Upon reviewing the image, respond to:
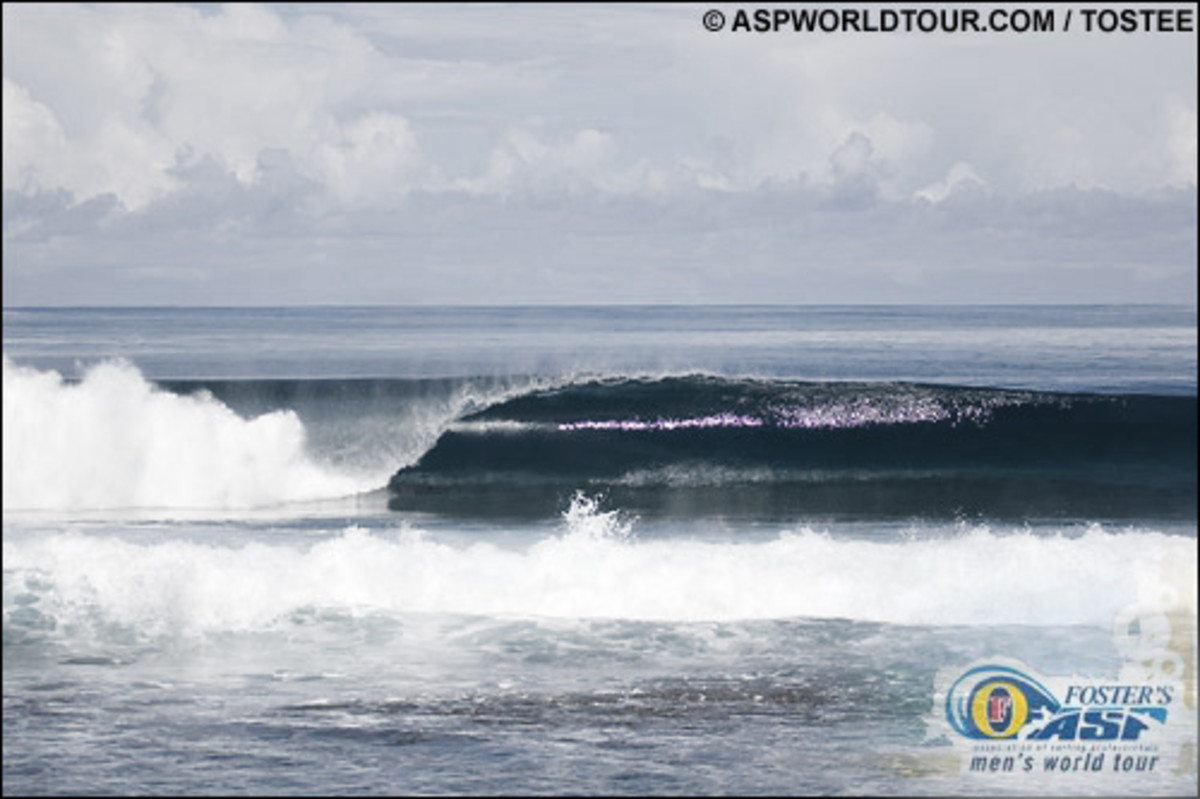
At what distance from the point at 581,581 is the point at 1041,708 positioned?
430 centimetres

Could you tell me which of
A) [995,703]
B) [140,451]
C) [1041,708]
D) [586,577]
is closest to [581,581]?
[586,577]

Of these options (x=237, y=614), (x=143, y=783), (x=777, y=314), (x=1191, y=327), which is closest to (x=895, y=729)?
(x=143, y=783)

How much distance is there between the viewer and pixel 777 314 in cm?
5553

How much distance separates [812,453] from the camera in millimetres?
19000

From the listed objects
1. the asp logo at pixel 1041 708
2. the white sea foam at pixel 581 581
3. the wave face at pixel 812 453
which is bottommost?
the asp logo at pixel 1041 708

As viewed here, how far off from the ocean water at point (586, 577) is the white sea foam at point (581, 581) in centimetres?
4

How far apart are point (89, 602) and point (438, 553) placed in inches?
118

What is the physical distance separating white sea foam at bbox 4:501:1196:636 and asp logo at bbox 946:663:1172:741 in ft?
5.33

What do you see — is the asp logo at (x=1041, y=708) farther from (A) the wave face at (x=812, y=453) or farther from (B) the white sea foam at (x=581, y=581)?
(A) the wave face at (x=812, y=453)

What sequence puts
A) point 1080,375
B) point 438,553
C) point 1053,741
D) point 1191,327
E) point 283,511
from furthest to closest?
point 1191,327
point 1080,375
point 283,511
point 438,553
point 1053,741

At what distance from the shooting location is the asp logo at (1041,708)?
953cm

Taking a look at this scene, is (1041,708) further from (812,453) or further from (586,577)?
(812,453)

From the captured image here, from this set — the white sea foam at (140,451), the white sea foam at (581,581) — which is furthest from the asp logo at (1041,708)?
the white sea foam at (140,451)

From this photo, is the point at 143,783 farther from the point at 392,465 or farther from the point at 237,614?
the point at 392,465
